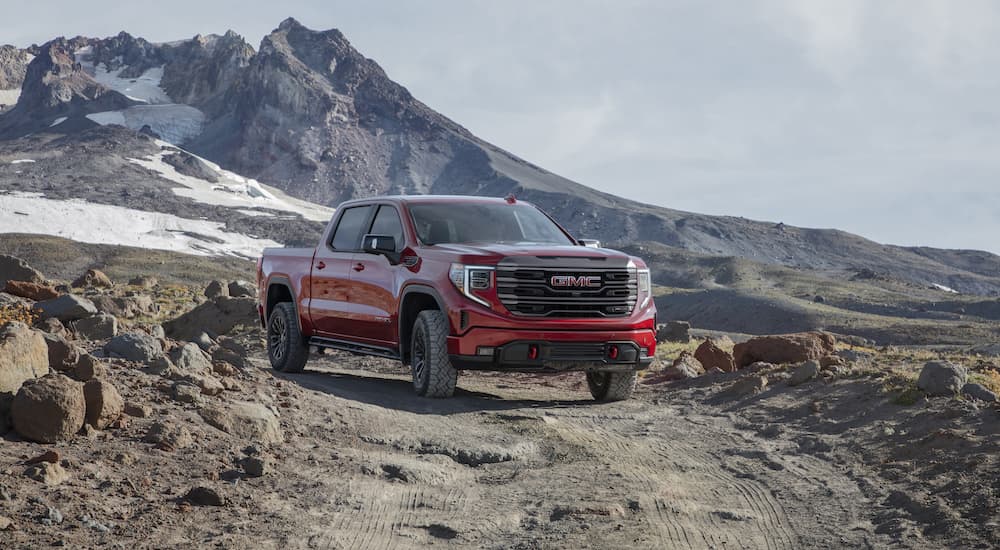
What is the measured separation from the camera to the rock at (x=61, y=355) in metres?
7.93

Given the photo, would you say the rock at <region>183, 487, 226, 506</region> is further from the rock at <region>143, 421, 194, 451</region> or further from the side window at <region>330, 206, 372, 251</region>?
the side window at <region>330, 206, 372, 251</region>

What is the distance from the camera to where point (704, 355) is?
16.6 metres

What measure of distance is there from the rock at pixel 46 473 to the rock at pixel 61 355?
2125mm

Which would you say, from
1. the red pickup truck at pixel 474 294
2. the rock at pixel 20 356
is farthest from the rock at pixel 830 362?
the rock at pixel 20 356

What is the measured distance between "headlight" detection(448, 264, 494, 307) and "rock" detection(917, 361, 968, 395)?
4435 millimetres

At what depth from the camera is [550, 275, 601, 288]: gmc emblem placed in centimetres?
998

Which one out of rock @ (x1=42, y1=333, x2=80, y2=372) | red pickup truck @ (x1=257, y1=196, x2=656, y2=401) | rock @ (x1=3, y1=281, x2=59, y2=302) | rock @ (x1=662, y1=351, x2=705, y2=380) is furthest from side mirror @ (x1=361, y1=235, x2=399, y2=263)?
rock @ (x1=3, y1=281, x2=59, y2=302)

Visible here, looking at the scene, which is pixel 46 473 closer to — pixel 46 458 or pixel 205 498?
pixel 46 458

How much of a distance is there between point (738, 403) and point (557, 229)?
2970 millimetres

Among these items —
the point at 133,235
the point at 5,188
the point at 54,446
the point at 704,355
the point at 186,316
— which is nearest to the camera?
the point at 54,446

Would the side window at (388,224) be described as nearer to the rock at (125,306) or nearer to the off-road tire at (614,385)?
the off-road tire at (614,385)

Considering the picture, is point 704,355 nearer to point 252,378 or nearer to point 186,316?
point 252,378

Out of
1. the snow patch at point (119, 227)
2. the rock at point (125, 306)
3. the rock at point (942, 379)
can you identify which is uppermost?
the snow patch at point (119, 227)

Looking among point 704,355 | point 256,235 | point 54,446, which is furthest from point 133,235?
point 54,446
